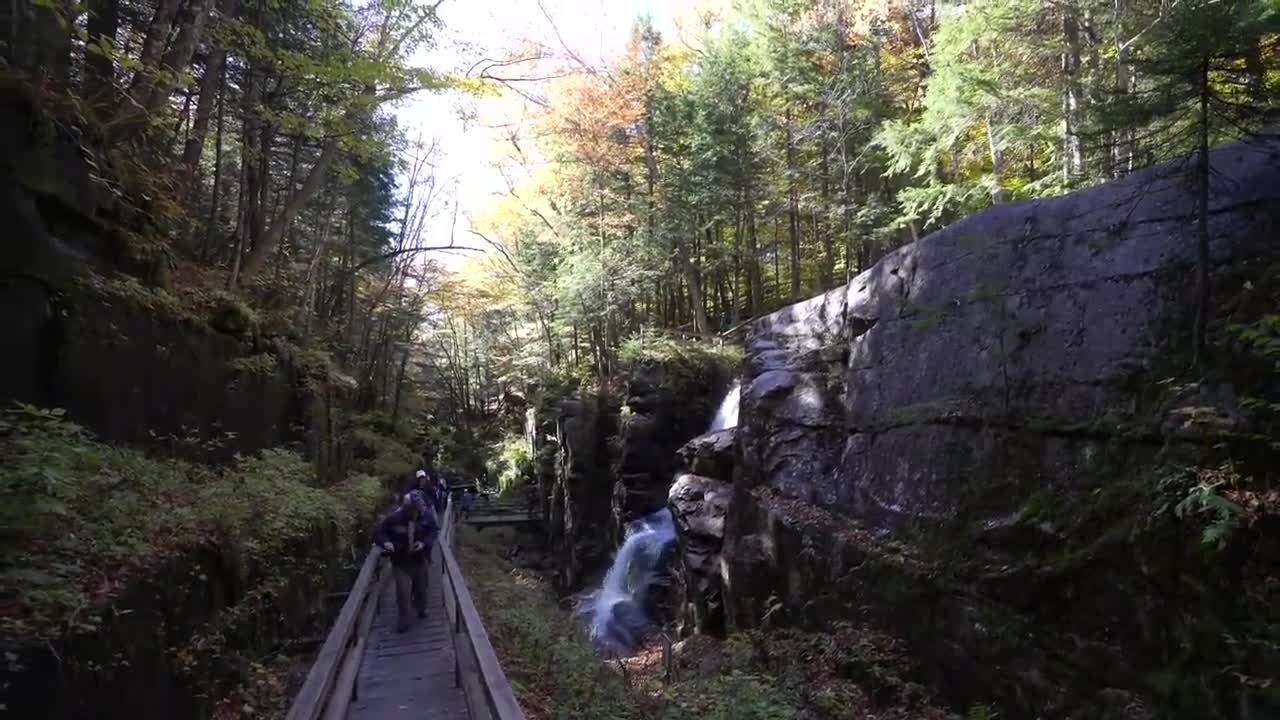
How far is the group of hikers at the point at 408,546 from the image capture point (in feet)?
29.7

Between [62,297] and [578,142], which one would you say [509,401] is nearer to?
[578,142]

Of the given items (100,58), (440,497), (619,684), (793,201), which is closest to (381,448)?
(440,497)

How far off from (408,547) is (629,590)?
1172 centimetres

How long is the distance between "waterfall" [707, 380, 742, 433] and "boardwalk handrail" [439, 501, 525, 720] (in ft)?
45.2

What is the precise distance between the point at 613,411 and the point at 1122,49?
18673mm

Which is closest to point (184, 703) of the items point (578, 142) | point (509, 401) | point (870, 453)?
point (870, 453)

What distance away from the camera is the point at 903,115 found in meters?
22.8

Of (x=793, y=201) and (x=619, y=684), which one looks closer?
(x=619, y=684)

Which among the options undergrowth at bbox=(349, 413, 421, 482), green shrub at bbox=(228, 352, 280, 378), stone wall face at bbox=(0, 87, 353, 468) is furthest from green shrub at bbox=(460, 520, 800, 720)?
undergrowth at bbox=(349, 413, 421, 482)

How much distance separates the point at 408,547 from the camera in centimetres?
912

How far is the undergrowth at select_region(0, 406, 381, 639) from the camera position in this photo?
12.7 feet

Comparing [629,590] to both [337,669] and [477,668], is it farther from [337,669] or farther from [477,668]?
[337,669]

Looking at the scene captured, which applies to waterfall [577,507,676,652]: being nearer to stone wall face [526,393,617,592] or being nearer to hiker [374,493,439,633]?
stone wall face [526,393,617,592]

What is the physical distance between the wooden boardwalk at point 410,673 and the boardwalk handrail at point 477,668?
0.72ft
